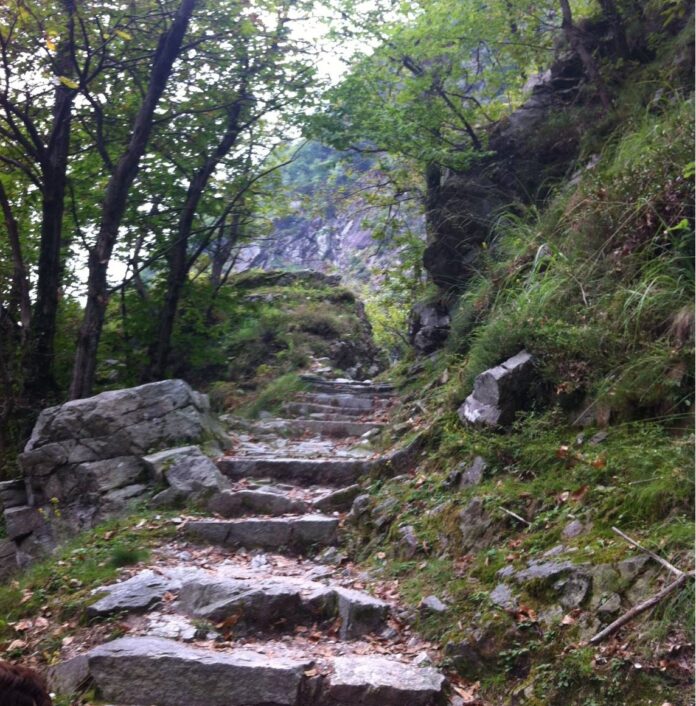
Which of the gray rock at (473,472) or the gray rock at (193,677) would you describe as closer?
the gray rock at (193,677)

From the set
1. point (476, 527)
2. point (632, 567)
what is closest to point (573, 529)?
point (632, 567)

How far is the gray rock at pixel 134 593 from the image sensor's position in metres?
4.45

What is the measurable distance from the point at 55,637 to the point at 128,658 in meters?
0.88

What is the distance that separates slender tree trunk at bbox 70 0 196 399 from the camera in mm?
8359

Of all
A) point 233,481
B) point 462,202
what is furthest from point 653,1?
point 233,481

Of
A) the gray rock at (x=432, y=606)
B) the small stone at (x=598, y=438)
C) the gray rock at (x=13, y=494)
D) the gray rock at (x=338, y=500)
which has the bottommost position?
the gray rock at (x=432, y=606)

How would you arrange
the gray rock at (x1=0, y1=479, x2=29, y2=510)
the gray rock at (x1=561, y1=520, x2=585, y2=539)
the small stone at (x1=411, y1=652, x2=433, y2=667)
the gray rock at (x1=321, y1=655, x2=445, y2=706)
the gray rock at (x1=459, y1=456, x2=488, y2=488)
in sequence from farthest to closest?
the gray rock at (x1=0, y1=479, x2=29, y2=510), the gray rock at (x1=459, y1=456, x2=488, y2=488), the gray rock at (x1=561, y1=520, x2=585, y2=539), the small stone at (x1=411, y1=652, x2=433, y2=667), the gray rock at (x1=321, y1=655, x2=445, y2=706)

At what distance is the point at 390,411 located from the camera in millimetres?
9188

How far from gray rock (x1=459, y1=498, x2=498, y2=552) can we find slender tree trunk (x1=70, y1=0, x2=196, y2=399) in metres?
5.42

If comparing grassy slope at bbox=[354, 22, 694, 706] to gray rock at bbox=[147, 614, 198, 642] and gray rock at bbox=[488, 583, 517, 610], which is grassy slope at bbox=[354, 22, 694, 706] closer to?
gray rock at bbox=[488, 583, 517, 610]

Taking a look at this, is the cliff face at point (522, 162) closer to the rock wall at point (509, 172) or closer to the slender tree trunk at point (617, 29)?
the rock wall at point (509, 172)

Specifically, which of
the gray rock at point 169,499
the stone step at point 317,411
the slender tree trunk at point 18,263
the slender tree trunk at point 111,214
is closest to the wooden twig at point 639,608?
the gray rock at point 169,499

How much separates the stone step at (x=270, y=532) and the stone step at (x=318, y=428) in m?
2.89

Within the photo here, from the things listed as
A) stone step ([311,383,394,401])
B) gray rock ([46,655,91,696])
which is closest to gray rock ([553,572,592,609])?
gray rock ([46,655,91,696])
